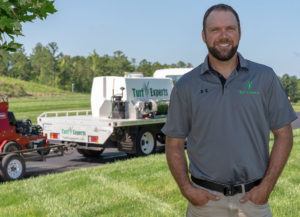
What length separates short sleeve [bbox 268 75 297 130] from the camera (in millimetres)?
2920

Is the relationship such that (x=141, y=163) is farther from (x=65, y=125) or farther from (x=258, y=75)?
(x=258, y=75)

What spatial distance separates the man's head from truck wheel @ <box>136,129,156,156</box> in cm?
956

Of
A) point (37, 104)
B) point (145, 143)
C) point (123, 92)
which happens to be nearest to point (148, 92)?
point (123, 92)

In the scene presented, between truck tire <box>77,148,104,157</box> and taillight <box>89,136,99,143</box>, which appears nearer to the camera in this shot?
taillight <box>89,136,99,143</box>

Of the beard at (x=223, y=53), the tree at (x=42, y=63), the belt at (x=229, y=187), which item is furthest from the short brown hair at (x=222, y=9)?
the tree at (x=42, y=63)

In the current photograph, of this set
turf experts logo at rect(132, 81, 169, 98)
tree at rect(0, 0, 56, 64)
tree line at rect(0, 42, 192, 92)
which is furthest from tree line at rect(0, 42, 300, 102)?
tree at rect(0, 0, 56, 64)

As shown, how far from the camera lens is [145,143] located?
42.4 feet

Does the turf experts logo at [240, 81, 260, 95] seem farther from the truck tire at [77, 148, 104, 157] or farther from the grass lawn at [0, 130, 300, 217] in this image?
the truck tire at [77, 148, 104, 157]

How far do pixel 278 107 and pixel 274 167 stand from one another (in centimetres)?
41

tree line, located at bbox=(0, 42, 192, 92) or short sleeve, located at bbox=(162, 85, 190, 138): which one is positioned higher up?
tree line, located at bbox=(0, 42, 192, 92)

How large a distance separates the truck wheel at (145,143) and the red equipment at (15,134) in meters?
2.81

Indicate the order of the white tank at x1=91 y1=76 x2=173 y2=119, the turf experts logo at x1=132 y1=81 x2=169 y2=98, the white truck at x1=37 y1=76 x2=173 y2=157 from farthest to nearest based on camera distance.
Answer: the turf experts logo at x1=132 y1=81 x2=169 y2=98, the white tank at x1=91 y1=76 x2=173 y2=119, the white truck at x1=37 y1=76 x2=173 y2=157

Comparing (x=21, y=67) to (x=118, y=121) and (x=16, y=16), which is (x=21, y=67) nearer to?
(x=118, y=121)

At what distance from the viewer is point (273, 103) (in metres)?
2.93
